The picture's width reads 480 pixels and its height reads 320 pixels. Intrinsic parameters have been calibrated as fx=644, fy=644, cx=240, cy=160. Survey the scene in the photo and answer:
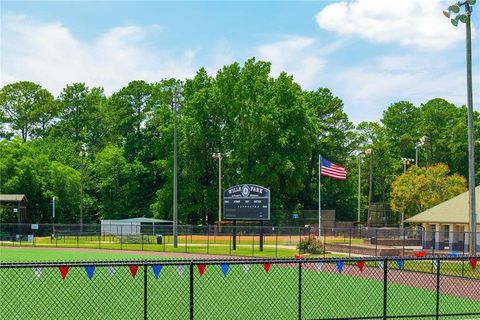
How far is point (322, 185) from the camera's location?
96.1 metres

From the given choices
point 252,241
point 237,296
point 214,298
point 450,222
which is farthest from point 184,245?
point 214,298

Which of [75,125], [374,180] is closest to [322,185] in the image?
[374,180]

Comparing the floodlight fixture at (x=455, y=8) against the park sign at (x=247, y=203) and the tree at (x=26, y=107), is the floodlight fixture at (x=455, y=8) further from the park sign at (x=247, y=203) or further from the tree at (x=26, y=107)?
the tree at (x=26, y=107)

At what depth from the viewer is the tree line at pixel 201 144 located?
82812 mm

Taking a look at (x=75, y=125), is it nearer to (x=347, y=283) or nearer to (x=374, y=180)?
(x=374, y=180)

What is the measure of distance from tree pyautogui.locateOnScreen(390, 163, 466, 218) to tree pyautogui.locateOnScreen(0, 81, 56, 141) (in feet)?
222

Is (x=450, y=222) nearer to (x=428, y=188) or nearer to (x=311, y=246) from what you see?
(x=311, y=246)

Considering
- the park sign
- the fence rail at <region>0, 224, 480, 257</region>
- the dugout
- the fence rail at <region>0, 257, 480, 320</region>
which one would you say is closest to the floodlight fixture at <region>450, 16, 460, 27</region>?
the fence rail at <region>0, 257, 480, 320</region>

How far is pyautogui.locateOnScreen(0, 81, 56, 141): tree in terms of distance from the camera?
361 ft

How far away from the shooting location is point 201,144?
84625mm

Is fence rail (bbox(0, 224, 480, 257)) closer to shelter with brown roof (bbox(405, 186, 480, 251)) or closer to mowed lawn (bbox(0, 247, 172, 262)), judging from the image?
shelter with brown roof (bbox(405, 186, 480, 251))

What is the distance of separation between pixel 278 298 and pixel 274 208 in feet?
211

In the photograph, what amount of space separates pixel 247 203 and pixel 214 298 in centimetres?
3013

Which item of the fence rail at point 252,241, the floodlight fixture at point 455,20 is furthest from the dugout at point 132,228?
the floodlight fixture at point 455,20
